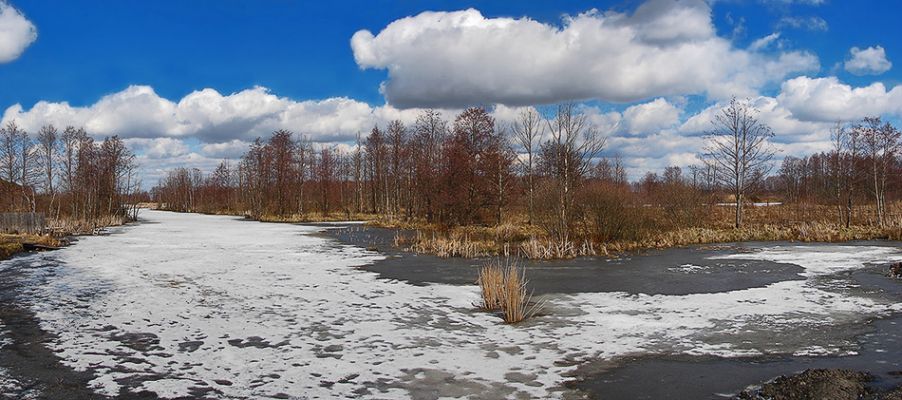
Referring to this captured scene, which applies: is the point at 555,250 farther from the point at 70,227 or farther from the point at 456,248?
the point at 70,227

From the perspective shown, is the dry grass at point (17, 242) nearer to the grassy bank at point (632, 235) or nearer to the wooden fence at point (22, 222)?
the wooden fence at point (22, 222)

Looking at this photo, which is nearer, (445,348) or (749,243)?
(445,348)

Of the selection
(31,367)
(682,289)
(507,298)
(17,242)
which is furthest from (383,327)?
(17,242)

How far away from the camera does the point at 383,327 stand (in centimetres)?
920

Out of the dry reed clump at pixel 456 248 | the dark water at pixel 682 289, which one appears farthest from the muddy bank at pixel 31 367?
the dry reed clump at pixel 456 248

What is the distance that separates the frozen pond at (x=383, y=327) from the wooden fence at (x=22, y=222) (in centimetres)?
1446

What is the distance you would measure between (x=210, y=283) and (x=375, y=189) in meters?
50.2

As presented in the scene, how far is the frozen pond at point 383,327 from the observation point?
21.4 ft

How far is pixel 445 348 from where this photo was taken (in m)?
7.91

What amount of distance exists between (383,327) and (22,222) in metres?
28.5

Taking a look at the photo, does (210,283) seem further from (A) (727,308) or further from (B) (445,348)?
(A) (727,308)

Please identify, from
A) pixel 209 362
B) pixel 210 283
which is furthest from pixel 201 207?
pixel 209 362

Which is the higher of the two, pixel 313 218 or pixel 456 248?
pixel 313 218

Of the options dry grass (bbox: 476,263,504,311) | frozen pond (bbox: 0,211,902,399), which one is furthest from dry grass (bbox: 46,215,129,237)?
dry grass (bbox: 476,263,504,311)
